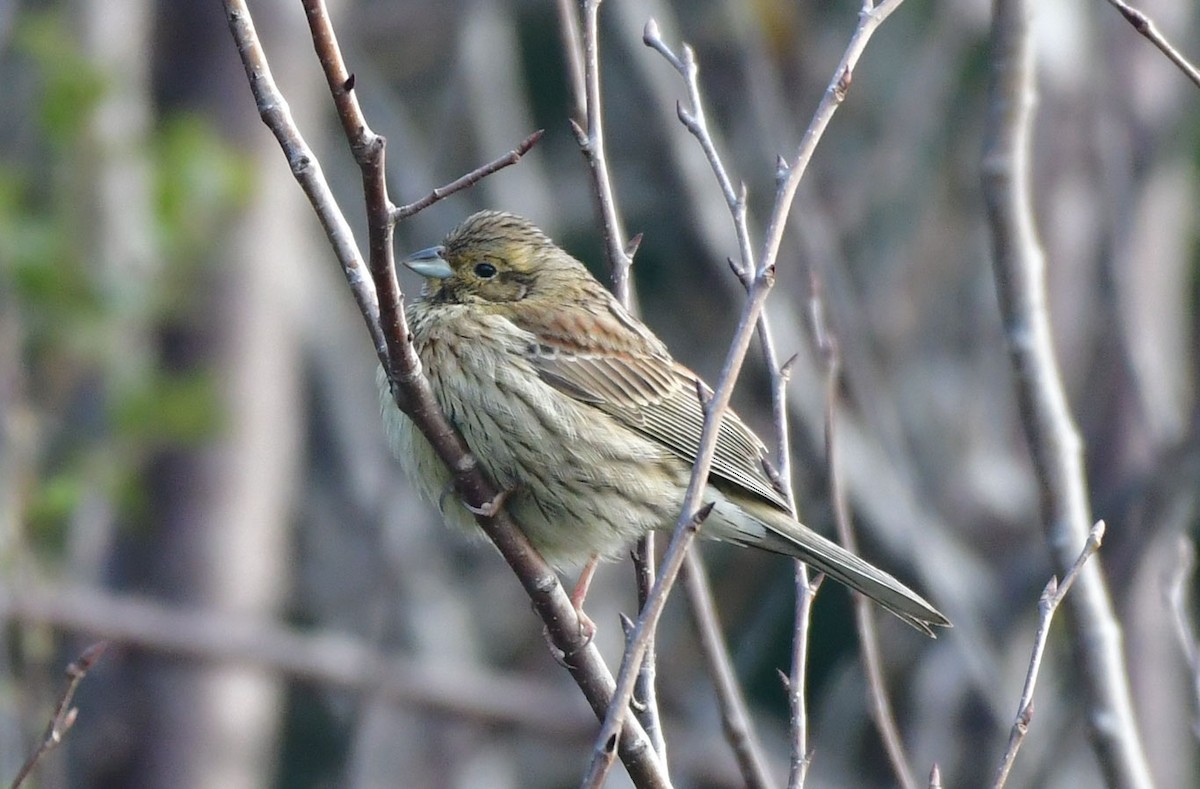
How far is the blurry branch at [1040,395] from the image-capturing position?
12.7 ft

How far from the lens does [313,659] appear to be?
23.3ft

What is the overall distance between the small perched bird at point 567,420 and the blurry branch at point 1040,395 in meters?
0.41

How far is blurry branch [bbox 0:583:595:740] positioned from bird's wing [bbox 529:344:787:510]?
114 inches

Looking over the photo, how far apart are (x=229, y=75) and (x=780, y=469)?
5.53 metres

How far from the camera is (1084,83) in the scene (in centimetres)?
895

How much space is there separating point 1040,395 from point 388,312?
1883 mm

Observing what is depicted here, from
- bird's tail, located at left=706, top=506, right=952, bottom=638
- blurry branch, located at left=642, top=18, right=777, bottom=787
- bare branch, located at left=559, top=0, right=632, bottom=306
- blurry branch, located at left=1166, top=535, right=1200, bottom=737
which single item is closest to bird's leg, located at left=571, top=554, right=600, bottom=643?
blurry branch, located at left=642, top=18, right=777, bottom=787

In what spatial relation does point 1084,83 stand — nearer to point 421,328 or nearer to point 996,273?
point 996,273

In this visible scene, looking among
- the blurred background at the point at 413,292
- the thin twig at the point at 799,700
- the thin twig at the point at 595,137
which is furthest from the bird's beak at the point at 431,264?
the thin twig at the point at 799,700

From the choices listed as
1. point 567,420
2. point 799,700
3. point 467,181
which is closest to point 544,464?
point 567,420

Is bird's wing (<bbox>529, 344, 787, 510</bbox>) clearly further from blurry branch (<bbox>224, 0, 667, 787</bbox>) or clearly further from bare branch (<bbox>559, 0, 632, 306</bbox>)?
blurry branch (<bbox>224, 0, 667, 787</bbox>)

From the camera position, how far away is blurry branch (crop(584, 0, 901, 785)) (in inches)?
105

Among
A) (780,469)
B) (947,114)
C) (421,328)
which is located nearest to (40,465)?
(421,328)

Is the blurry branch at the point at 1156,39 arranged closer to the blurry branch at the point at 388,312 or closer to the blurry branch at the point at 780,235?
the blurry branch at the point at 780,235
